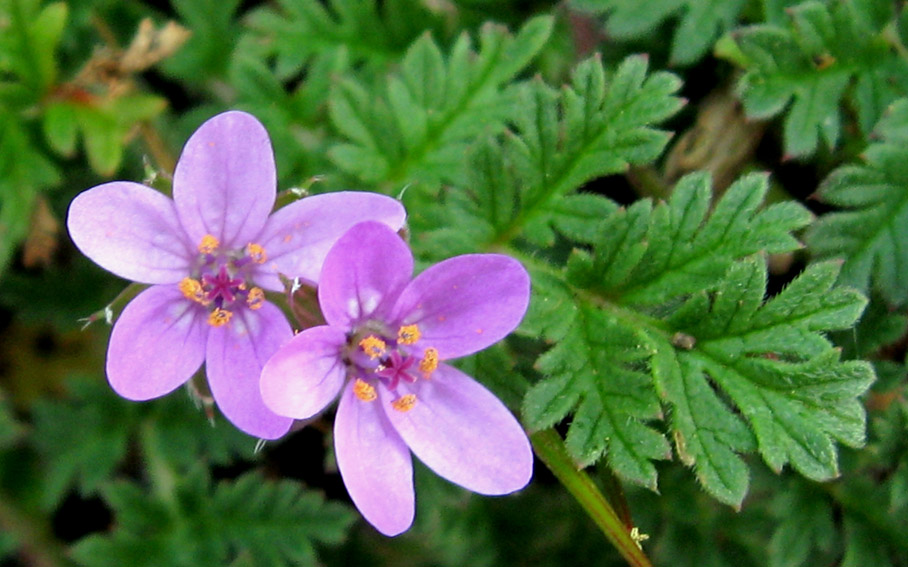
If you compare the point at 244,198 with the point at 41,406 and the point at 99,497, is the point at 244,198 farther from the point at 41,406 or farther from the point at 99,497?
the point at 99,497

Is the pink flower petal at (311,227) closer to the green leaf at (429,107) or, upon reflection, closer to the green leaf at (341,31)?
the green leaf at (429,107)

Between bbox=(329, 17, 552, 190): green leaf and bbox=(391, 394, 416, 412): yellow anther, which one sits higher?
bbox=(329, 17, 552, 190): green leaf

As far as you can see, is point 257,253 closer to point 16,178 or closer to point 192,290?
point 192,290

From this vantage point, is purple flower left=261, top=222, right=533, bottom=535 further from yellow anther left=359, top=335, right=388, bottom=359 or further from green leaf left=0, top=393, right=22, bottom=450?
green leaf left=0, top=393, right=22, bottom=450

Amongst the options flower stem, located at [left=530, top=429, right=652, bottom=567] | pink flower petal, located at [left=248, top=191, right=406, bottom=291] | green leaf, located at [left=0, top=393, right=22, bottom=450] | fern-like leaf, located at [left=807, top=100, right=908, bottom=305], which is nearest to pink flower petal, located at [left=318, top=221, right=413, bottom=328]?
pink flower petal, located at [left=248, top=191, right=406, bottom=291]

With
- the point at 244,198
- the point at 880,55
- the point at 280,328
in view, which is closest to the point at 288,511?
the point at 280,328

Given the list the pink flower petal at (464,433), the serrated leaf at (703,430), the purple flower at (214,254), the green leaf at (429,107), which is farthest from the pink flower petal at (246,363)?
the serrated leaf at (703,430)

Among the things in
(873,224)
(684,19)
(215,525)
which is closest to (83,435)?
(215,525)
